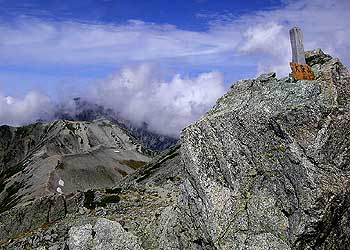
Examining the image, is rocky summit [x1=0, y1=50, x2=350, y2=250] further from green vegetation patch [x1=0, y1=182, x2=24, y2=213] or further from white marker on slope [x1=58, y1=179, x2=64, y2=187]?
green vegetation patch [x1=0, y1=182, x2=24, y2=213]

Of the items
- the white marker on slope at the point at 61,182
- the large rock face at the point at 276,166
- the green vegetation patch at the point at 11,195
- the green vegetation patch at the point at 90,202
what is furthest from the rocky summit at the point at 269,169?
the green vegetation patch at the point at 11,195

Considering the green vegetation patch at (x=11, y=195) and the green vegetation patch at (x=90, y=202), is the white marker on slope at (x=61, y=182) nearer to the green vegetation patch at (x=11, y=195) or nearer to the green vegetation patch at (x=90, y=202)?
the green vegetation patch at (x=11, y=195)

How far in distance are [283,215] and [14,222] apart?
93396 millimetres

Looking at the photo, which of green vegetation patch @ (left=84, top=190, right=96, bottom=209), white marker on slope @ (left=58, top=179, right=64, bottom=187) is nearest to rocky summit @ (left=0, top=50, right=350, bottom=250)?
green vegetation patch @ (left=84, top=190, right=96, bottom=209)

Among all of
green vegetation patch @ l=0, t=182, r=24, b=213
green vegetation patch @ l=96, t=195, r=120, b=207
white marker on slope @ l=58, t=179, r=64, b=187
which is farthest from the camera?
white marker on slope @ l=58, t=179, r=64, b=187

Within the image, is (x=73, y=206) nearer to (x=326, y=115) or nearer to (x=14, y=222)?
(x=14, y=222)

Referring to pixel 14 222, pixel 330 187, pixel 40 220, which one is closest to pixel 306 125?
pixel 330 187

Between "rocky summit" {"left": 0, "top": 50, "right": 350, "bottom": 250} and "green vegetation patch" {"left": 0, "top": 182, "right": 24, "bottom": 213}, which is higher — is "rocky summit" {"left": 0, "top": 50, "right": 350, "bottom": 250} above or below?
above

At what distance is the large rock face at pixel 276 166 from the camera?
22.2 meters

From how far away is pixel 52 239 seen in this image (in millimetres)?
42000

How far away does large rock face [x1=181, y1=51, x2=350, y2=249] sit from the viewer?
2217 cm

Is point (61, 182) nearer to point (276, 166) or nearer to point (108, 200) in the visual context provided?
point (108, 200)

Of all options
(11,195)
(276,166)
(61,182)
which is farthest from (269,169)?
(11,195)

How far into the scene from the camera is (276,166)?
2364cm
